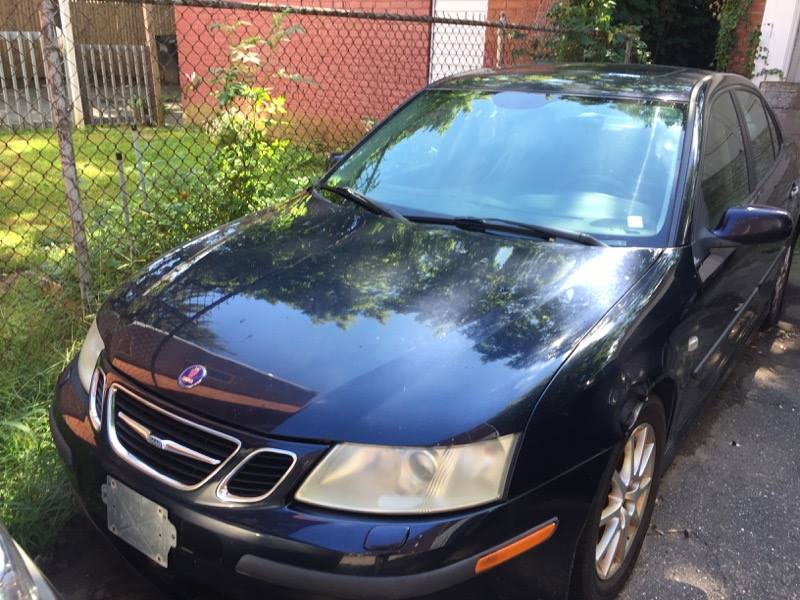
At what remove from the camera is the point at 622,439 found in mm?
1954

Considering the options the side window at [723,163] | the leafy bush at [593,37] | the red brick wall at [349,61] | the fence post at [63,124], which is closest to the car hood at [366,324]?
the side window at [723,163]

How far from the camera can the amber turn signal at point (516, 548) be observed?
167cm

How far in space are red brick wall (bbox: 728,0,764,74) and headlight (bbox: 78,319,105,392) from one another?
7459mm

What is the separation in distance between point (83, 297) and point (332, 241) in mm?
1705

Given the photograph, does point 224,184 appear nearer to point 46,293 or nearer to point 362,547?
point 46,293

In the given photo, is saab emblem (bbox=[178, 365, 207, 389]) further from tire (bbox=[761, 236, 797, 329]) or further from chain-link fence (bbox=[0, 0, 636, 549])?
tire (bbox=[761, 236, 797, 329])

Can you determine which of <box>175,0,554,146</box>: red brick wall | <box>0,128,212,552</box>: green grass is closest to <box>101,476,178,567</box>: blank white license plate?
<box>0,128,212,552</box>: green grass

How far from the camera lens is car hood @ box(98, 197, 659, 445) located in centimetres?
174

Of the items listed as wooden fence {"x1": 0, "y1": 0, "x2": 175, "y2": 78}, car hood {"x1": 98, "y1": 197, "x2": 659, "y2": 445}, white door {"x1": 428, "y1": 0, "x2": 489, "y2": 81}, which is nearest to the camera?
car hood {"x1": 98, "y1": 197, "x2": 659, "y2": 445}

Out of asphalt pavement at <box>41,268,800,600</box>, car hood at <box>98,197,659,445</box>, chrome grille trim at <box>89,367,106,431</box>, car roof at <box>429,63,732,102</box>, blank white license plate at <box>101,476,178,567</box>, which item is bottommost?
asphalt pavement at <box>41,268,800,600</box>

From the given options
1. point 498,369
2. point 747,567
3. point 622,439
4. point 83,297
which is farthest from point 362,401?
point 83,297

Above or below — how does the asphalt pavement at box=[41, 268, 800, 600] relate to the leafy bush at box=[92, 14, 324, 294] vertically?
below

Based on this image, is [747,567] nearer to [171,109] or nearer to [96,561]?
[96,561]

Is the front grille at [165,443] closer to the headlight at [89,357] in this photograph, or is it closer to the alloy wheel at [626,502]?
the headlight at [89,357]
